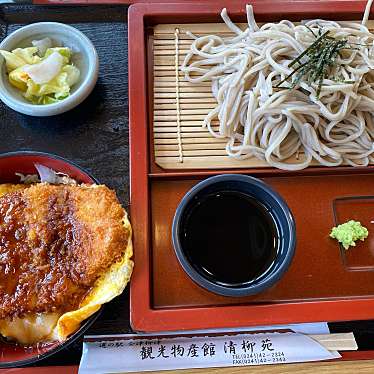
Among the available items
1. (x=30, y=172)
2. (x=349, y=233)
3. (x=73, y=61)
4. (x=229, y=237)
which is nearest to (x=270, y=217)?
(x=229, y=237)

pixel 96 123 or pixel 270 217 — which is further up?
pixel 96 123

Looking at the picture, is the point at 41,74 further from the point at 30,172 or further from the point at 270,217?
the point at 270,217

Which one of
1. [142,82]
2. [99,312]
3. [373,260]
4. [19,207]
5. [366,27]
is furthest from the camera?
[366,27]

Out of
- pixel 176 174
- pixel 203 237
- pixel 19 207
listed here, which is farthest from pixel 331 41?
pixel 19 207

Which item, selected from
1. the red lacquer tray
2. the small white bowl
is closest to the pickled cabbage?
the small white bowl

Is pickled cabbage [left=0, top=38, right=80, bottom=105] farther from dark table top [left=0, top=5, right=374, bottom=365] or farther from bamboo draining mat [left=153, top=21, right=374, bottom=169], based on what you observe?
bamboo draining mat [left=153, top=21, right=374, bottom=169]

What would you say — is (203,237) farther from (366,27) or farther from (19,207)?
(366,27)
